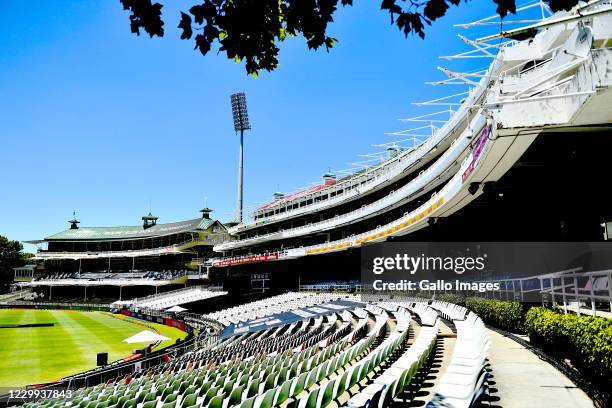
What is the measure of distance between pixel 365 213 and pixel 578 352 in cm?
3573

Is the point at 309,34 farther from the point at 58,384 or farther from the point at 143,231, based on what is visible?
the point at 143,231

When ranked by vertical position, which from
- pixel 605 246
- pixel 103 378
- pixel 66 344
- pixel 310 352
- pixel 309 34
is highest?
pixel 309 34

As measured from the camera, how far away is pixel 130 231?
82.3m

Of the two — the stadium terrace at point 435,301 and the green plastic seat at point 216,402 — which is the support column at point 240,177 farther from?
the green plastic seat at point 216,402

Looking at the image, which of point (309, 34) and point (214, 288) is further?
point (214, 288)

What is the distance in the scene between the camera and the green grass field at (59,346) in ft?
72.9

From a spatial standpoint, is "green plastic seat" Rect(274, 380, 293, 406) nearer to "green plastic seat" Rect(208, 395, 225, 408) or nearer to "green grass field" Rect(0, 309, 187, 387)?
"green plastic seat" Rect(208, 395, 225, 408)

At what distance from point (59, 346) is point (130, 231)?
54.7 m

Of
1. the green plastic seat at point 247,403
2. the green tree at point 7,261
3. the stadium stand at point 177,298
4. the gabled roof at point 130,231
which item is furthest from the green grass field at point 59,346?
the green tree at point 7,261

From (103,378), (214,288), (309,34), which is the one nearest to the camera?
(309,34)

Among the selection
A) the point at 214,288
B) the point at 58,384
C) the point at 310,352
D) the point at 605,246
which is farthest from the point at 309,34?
the point at 214,288

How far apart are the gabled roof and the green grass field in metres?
26.4

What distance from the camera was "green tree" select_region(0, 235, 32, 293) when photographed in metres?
86.6

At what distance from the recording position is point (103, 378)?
15.0 meters
